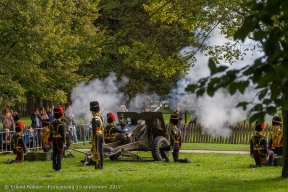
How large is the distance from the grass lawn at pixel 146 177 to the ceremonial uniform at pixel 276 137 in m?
1.01

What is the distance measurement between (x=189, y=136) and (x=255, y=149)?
514 inches

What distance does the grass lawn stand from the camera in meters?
11.8

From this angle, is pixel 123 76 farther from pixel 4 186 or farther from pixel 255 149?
pixel 4 186

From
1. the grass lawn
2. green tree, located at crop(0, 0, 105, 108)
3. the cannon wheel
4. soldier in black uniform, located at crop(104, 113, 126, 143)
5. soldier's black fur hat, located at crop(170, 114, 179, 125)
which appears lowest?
the grass lawn

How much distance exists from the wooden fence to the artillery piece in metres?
9.10

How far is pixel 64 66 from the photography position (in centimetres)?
2631

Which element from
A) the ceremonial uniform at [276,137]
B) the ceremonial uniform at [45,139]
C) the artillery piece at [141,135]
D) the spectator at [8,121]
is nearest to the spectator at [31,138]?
the spectator at [8,121]

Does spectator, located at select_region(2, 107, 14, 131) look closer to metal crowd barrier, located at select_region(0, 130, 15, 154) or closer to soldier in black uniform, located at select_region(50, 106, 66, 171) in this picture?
metal crowd barrier, located at select_region(0, 130, 15, 154)

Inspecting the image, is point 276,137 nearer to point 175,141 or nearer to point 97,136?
point 175,141

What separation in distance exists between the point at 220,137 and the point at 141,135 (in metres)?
10.1

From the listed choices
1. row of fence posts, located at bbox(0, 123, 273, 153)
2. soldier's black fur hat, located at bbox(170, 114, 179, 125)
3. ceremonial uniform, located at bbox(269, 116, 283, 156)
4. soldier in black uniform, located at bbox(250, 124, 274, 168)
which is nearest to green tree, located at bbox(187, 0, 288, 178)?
soldier in black uniform, located at bbox(250, 124, 274, 168)

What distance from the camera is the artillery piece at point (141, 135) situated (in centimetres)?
1833

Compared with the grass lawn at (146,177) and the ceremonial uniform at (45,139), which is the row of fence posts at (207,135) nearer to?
the ceremonial uniform at (45,139)

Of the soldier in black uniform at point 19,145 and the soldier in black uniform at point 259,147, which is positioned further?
the soldier in black uniform at point 19,145
